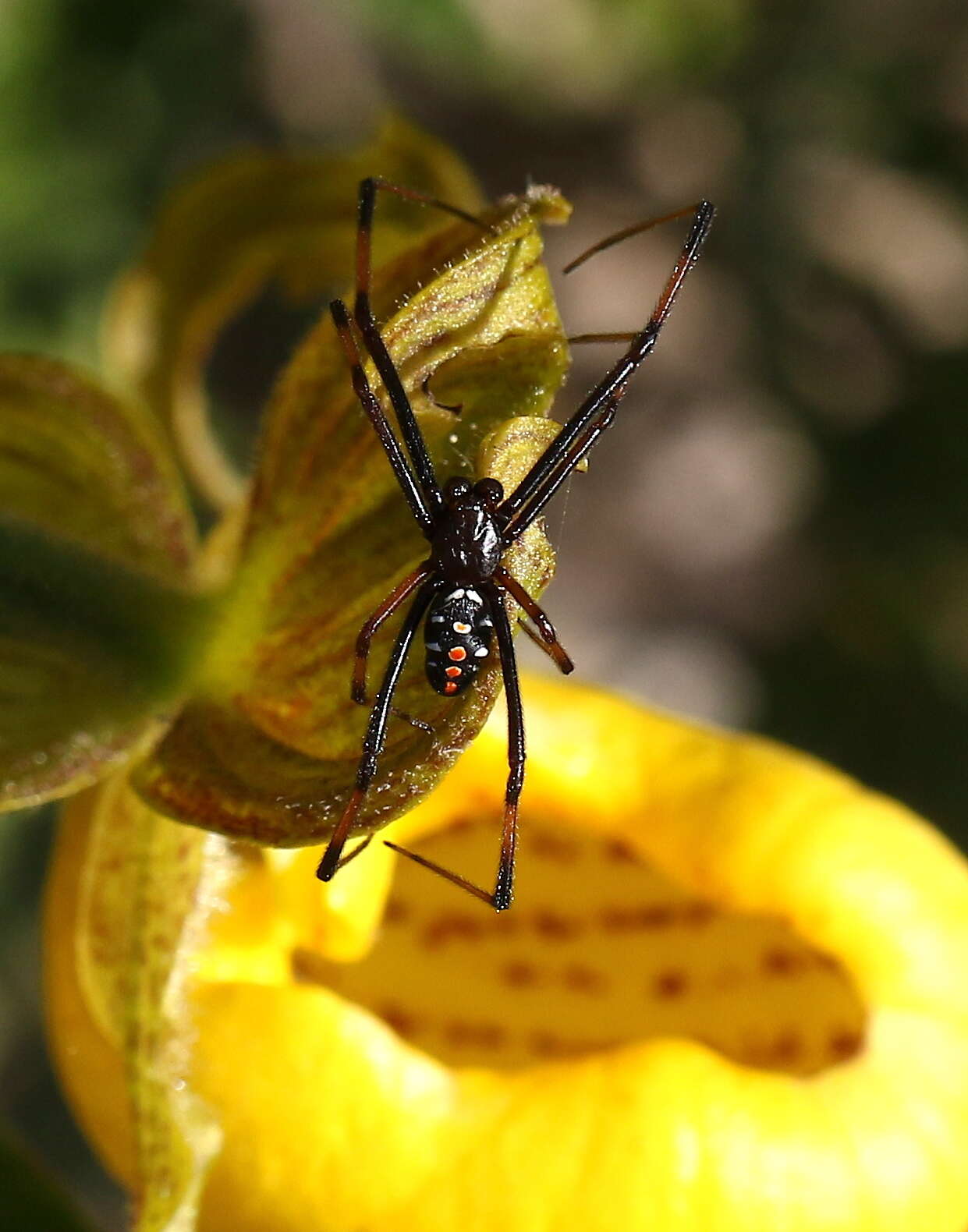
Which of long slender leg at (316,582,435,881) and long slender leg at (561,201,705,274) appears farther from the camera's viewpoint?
long slender leg at (561,201,705,274)

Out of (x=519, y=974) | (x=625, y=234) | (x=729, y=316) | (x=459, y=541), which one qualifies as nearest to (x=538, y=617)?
(x=459, y=541)

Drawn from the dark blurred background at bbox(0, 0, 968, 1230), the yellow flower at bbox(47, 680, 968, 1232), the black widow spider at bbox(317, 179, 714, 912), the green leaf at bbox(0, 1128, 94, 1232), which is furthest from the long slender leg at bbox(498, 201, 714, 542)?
the dark blurred background at bbox(0, 0, 968, 1230)

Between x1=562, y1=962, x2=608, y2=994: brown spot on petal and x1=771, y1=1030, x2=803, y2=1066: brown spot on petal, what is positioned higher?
x1=771, y1=1030, x2=803, y2=1066: brown spot on petal

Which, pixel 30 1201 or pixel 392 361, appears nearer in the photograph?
pixel 392 361

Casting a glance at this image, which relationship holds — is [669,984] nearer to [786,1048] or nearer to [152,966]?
[786,1048]

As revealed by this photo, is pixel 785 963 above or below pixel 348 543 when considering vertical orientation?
below

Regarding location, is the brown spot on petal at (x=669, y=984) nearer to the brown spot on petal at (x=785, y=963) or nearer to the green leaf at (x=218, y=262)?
the brown spot on petal at (x=785, y=963)

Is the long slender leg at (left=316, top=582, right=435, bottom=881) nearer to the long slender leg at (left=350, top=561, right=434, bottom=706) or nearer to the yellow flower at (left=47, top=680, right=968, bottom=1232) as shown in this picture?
the long slender leg at (left=350, top=561, right=434, bottom=706)
